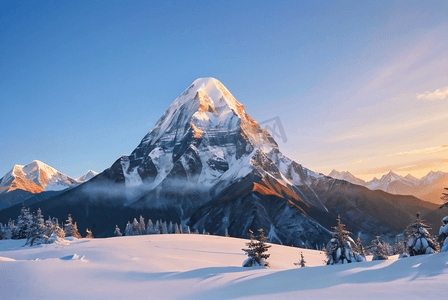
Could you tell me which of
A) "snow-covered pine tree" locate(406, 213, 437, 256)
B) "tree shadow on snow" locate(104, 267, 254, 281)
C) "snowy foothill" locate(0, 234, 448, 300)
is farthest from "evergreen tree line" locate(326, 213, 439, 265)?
"tree shadow on snow" locate(104, 267, 254, 281)

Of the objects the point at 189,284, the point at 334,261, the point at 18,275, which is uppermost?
the point at 18,275

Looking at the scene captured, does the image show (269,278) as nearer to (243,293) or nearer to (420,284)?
(243,293)

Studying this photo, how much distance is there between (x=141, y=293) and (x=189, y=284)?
2550 mm

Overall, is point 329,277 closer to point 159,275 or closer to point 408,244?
point 159,275

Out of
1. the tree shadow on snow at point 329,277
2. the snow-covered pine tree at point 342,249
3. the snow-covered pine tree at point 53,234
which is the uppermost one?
the snow-covered pine tree at point 53,234

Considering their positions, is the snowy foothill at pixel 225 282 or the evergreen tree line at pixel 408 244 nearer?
the snowy foothill at pixel 225 282

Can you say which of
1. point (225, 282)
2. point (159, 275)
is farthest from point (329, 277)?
point (159, 275)

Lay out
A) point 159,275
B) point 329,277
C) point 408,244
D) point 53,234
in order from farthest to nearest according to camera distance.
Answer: point 53,234
point 408,244
point 159,275
point 329,277

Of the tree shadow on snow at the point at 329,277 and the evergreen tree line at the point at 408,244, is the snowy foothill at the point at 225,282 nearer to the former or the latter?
the tree shadow on snow at the point at 329,277

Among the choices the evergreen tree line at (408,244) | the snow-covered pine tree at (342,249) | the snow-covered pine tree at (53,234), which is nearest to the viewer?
the evergreen tree line at (408,244)

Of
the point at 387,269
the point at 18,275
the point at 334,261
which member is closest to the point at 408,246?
the point at 334,261

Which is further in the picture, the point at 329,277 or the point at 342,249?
the point at 342,249

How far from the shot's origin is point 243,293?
1152cm

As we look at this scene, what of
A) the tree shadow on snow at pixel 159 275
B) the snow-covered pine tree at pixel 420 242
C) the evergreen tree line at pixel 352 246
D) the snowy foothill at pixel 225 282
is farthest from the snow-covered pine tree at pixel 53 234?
the snow-covered pine tree at pixel 420 242
